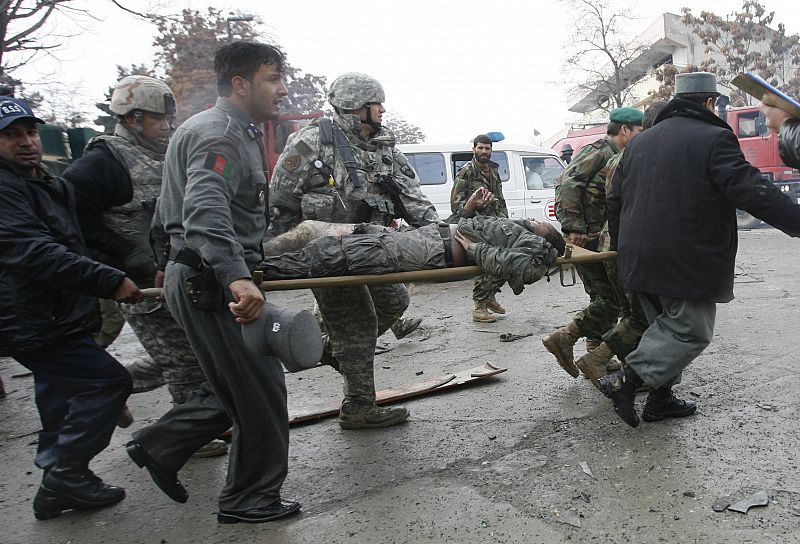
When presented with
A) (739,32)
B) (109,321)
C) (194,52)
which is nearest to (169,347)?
(109,321)

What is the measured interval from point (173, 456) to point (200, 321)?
0.60 meters

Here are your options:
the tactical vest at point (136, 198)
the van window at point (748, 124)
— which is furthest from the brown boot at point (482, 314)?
the van window at point (748, 124)

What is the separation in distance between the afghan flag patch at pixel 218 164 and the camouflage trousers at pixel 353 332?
1.25 meters

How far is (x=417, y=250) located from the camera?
3.09 meters

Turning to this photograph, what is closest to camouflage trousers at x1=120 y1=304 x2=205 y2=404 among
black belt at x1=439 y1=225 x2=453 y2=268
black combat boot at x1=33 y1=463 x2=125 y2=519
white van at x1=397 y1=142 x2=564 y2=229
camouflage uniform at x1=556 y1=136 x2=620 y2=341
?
black combat boot at x1=33 y1=463 x2=125 y2=519

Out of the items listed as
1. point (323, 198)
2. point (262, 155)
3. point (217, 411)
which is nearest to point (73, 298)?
point (217, 411)

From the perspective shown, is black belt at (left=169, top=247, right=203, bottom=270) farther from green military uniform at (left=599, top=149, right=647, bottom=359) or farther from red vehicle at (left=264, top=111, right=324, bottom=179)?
red vehicle at (left=264, top=111, right=324, bottom=179)

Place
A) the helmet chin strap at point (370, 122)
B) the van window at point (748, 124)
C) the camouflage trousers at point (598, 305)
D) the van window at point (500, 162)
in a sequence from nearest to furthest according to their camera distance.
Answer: the helmet chin strap at point (370, 122) < the camouflage trousers at point (598, 305) < the van window at point (500, 162) < the van window at point (748, 124)

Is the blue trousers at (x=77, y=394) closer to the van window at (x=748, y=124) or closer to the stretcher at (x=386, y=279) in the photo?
the stretcher at (x=386, y=279)

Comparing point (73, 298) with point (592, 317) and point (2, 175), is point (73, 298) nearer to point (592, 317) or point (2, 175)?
point (2, 175)

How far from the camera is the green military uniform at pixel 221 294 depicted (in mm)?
2369

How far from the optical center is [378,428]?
3.71 meters

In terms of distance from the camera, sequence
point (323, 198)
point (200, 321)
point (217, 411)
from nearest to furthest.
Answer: point (200, 321) < point (217, 411) < point (323, 198)

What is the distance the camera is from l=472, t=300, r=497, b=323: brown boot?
21.5ft
